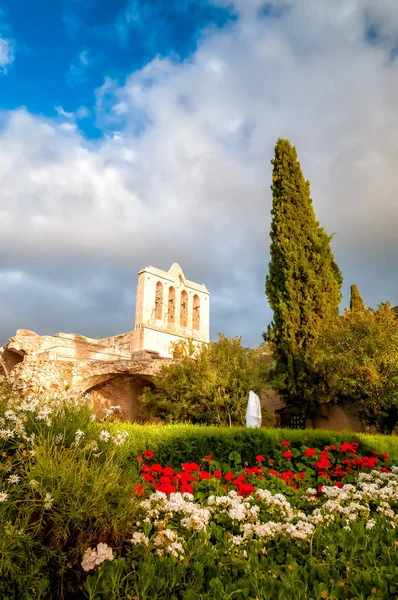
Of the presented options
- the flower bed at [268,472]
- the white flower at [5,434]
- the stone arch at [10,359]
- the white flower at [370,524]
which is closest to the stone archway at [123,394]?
the stone arch at [10,359]

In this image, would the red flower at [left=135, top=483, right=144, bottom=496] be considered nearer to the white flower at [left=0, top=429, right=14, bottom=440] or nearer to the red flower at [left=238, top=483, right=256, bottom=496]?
the white flower at [left=0, top=429, right=14, bottom=440]

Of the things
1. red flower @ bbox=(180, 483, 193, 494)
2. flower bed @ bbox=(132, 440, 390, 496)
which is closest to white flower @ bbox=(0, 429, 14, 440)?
flower bed @ bbox=(132, 440, 390, 496)

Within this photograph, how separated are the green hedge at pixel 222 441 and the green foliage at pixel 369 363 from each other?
6.02 meters

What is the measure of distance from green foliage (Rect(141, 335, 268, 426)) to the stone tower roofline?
66.6 ft

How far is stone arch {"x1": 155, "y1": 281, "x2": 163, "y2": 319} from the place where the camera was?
38.7 meters

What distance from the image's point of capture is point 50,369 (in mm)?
16266

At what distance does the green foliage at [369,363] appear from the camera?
15414 mm

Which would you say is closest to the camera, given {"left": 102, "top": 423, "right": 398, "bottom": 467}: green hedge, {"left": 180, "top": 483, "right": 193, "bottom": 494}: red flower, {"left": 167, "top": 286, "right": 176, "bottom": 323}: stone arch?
{"left": 180, "top": 483, "right": 193, "bottom": 494}: red flower

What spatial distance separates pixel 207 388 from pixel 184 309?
2475cm

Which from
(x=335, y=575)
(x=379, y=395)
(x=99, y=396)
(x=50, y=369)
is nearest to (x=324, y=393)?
(x=379, y=395)

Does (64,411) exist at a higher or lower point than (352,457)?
higher

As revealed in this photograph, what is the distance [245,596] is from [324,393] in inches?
611

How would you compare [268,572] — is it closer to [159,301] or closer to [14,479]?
[14,479]

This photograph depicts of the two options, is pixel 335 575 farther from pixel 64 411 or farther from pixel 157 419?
pixel 157 419
